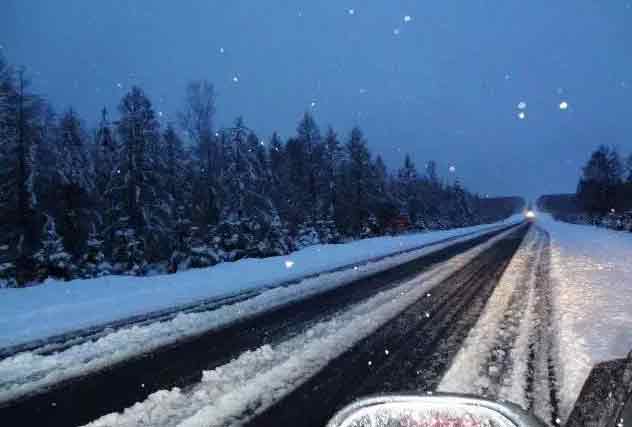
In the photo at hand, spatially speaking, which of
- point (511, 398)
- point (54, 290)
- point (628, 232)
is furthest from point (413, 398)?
point (628, 232)

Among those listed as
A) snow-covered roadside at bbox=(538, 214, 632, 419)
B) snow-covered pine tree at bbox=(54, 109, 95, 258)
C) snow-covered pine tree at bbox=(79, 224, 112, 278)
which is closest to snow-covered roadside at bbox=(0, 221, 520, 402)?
snow-covered roadside at bbox=(538, 214, 632, 419)

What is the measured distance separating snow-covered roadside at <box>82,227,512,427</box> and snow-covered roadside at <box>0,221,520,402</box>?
1551 mm

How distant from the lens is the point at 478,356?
553 cm

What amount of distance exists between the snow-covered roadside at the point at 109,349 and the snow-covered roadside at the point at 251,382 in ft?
5.09

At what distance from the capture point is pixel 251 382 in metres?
4.79

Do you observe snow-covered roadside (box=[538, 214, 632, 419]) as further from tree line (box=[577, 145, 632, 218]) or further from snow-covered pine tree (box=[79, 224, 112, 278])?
tree line (box=[577, 145, 632, 218])

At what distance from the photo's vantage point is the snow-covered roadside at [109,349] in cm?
512

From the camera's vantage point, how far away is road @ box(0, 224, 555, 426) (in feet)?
13.6

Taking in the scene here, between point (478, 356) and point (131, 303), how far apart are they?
7.64 meters

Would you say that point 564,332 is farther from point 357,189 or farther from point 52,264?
point 357,189

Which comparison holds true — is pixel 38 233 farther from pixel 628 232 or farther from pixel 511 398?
pixel 628 232

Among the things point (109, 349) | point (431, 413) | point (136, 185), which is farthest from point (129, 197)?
point (431, 413)

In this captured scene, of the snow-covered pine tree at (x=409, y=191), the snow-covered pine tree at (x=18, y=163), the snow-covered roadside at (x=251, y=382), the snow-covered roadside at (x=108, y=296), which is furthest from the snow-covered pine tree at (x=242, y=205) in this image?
the snow-covered pine tree at (x=409, y=191)

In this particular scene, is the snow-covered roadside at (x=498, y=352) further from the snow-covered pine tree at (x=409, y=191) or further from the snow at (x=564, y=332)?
the snow-covered pine tree at (x=409, y=191)
